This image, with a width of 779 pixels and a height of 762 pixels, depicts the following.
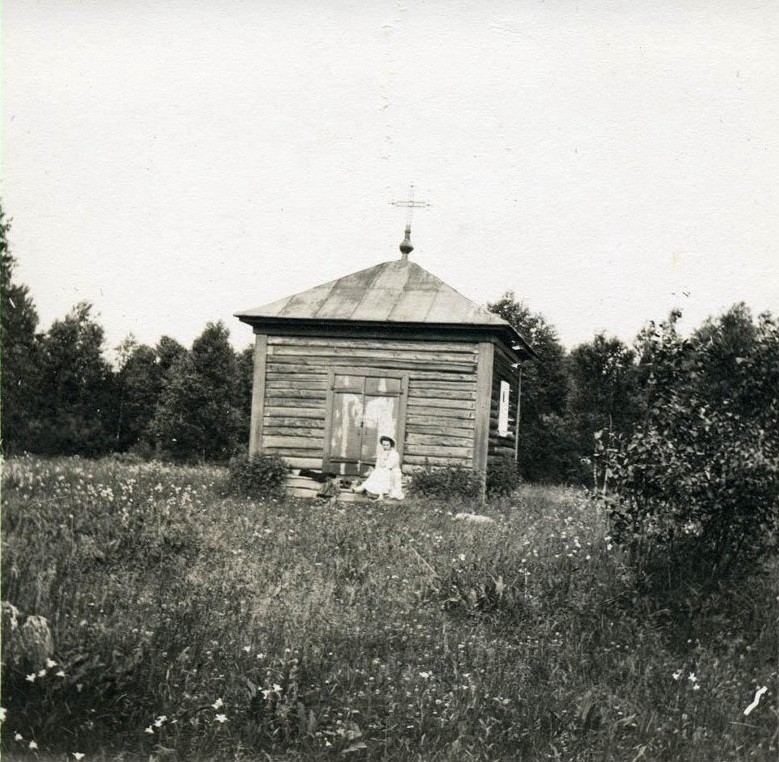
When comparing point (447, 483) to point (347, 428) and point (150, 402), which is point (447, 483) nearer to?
point (347, 428)

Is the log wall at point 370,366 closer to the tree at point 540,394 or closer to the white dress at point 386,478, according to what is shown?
the white dress at point 386,478

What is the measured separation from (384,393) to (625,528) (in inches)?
309

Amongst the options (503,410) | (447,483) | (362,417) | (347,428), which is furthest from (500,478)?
(347,428)

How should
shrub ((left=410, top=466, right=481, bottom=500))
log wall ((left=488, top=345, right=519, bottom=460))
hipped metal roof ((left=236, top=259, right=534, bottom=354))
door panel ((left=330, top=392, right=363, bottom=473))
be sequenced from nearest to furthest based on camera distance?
1. shrub ((left=410, top=466, right=481, bottom=500))
2. hipped metal roof ((left=236, top=259, right=534, bottom=354))
3. door panel ((left=330, top=392, right=363, bottom=473))
4. log wall ((left=488, top=345, right=519, bottom=460))

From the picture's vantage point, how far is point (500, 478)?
1520 centimetres

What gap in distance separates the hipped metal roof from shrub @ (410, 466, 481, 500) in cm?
269

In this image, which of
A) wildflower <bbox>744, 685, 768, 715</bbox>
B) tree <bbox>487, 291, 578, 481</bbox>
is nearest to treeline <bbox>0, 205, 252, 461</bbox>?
tree <bbox>487, 291, 578, 481</bbox>

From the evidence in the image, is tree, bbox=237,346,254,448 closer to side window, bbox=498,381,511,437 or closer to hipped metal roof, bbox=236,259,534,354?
hipped metal roof, bbox=236,259,534,354

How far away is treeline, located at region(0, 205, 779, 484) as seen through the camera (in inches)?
914

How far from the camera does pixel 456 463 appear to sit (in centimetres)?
1386

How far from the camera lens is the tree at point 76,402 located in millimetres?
22828

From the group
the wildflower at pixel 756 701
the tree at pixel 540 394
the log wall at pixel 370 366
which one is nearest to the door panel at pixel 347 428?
the log wall at pixel 370 366

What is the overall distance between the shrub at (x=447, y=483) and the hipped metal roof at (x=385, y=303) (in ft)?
8.81

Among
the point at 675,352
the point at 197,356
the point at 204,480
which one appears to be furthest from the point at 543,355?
the point at 675,352
